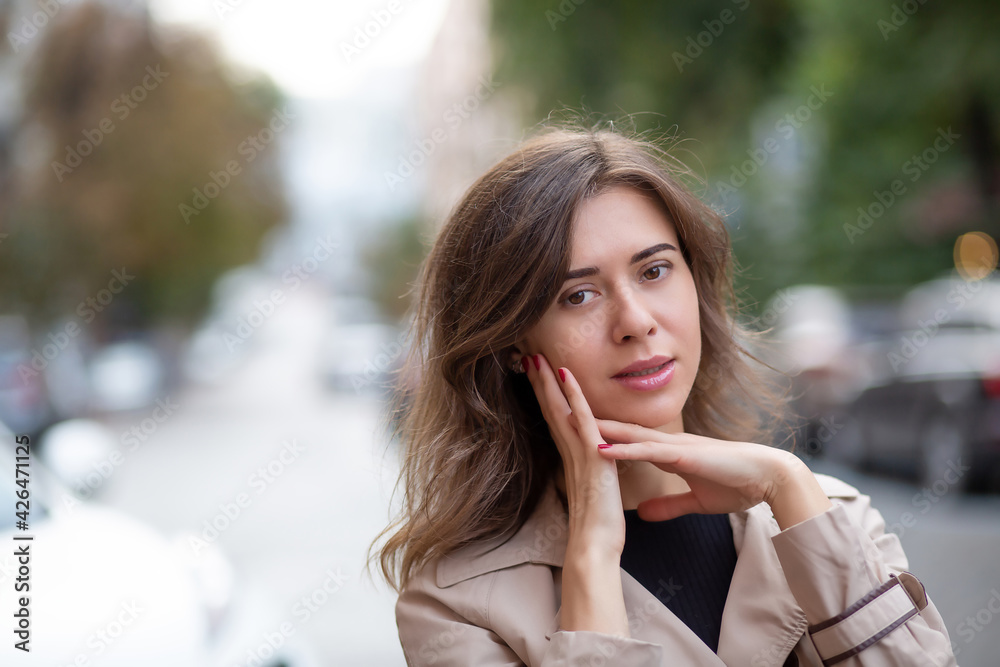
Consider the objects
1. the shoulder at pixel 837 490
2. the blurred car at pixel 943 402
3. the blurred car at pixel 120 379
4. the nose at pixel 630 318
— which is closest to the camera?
the nose at pixel 630 318

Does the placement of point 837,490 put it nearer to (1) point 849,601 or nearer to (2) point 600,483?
(1) point 849,601

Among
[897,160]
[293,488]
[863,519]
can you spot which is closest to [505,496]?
[863,519]

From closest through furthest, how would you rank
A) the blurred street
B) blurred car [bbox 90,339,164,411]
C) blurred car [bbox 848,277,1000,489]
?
the blurred street < blurred car [bbox 848,277,1000,489] < blurred car [bbox 90,339,164,411]

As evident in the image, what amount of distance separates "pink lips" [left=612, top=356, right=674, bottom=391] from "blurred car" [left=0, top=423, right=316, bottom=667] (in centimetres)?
193

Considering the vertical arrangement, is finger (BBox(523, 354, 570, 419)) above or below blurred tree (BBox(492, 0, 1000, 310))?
below

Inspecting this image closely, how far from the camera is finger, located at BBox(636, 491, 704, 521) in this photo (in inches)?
77.9

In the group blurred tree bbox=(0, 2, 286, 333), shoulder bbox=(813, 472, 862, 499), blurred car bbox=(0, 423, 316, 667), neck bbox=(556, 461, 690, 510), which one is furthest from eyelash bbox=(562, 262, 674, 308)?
blurred tree bbox=(0, 2, 286, 333)

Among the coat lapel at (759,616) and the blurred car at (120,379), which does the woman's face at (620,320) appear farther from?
the blurred car at (120,379)

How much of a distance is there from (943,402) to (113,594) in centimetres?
753

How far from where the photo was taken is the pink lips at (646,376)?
1941mm

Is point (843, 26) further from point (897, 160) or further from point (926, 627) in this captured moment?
point (926, 627)

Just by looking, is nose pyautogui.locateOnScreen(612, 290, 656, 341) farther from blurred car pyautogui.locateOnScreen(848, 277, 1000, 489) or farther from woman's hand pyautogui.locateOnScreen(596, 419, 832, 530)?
blurred car pyautogui.locateOnScreen(848, 277, 1000, 489)

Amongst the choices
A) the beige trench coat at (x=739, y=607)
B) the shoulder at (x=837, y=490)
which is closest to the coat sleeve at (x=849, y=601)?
the beige trench coat at (x=739, y=607)

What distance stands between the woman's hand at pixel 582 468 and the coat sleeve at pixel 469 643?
0.21 metres
